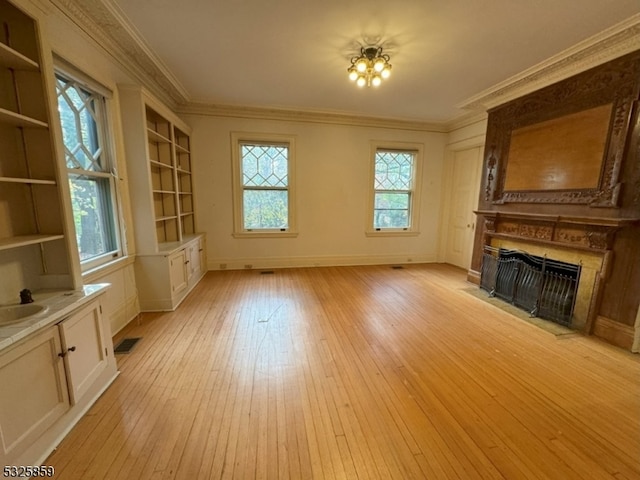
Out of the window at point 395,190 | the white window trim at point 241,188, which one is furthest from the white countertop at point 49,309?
the window at point 395,190

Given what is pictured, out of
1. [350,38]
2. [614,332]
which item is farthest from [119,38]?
[614,332]

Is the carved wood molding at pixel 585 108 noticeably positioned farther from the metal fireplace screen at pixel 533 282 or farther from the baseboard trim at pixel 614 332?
the baseboard trim at pixel 614 332

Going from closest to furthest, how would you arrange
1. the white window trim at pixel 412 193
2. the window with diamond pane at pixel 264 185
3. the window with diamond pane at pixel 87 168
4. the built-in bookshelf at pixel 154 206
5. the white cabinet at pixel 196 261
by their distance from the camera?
the window with diamond pane at pixel 87 168 → the built-in bookshelf at pixel 154 206 → the white cabinet at pixel 196 261 → the window with diamond pane at pixel 264 185 → the white window trim at pixel 412 193

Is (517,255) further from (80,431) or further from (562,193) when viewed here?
(80,431)

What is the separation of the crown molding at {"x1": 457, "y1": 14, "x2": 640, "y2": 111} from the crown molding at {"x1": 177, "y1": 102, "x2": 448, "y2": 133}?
141 cm

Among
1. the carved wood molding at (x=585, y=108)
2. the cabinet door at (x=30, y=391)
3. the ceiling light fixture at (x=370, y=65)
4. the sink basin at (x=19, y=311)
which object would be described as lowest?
the cabinet door at (x=30, y=391)

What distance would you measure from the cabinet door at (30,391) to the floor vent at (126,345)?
90cm

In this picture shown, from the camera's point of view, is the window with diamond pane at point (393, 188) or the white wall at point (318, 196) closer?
the white wall at point (318, 196)

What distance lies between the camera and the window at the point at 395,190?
538cm

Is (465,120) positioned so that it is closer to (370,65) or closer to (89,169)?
(370,65)

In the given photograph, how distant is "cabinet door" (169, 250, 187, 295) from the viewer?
127 inches

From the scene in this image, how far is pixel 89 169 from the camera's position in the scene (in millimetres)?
2467

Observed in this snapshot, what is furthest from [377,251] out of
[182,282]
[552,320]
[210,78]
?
[210,78]

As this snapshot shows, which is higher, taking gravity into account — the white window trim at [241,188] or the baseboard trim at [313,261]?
the white window trim at [241,188]
